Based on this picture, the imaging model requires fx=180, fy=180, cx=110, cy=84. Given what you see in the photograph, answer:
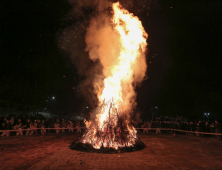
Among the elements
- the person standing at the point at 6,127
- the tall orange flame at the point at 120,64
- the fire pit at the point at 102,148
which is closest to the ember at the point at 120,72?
the tall orange flame at the point at 120,64

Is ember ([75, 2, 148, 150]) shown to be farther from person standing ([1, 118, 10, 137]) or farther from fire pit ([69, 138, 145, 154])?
person standing ([1, 118, 10, 137])

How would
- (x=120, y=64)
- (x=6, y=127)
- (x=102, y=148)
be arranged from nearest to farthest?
(x=102, y=148)
(x=120, y=64)
(x=6, y=127)

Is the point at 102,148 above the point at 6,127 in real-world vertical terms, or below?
below

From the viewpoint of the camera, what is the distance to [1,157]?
9344 mm

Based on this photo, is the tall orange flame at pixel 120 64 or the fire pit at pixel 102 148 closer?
the fire pit at pixel 102 148

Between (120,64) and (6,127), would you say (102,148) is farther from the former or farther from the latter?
(6,127)

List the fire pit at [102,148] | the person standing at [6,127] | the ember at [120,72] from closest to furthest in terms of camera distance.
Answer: the fire pit at [102,148], the ember at [120,72], the person standing at [6,127]

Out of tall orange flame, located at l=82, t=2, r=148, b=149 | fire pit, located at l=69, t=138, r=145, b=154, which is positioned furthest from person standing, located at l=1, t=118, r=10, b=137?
tall orange flame, located at l=82, t=2, r=148, b=149

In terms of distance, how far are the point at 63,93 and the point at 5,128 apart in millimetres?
28020

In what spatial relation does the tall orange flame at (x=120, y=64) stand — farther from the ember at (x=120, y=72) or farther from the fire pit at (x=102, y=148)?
the fire pit at (x=102, y=148)

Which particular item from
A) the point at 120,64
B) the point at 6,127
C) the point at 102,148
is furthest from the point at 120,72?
the point at 6,127

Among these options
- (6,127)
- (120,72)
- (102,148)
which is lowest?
(102,148)

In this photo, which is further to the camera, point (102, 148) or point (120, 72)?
point (120, 72)

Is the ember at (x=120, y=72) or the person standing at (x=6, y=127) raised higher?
the ember at (x=120, y=72)
